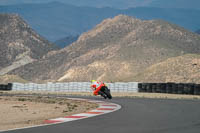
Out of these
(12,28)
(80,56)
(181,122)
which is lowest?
(181,122)

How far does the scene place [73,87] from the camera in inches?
1827

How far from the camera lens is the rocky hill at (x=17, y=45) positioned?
11406 centimetres

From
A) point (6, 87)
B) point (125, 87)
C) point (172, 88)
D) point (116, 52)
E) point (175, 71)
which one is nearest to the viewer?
point (172, 88)

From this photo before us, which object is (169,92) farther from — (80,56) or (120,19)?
(120,19)

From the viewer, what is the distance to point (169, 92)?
1458 inches

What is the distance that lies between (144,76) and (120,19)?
157ft

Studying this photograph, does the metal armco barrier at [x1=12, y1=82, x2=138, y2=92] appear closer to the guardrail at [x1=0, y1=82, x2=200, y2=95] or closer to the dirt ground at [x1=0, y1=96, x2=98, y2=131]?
the guardrail at [x1=0, y1=82, x2=200, y2=95]

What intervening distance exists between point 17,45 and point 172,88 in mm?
87738

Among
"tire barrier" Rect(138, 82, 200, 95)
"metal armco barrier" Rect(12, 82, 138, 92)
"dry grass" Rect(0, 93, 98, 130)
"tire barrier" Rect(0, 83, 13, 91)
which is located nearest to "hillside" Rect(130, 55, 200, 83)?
"metal armco barrier" Rect(12, 82, 138, 92)

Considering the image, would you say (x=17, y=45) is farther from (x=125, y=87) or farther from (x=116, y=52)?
(x=125, y=87)

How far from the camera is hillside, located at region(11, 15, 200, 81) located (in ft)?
293

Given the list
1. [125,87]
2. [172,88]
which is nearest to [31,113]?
[172,88]

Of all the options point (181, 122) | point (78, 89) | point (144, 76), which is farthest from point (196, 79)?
point (181, 122)

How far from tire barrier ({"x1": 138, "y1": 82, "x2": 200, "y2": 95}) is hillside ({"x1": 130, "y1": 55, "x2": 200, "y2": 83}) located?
26124 mm
